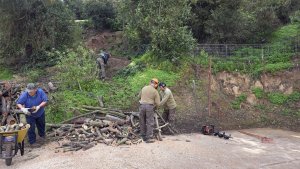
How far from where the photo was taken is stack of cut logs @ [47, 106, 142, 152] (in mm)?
10195

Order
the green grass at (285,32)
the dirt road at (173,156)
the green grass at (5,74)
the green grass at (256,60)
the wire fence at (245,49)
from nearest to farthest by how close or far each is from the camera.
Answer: the dirt road at (173,156) < the green grass at (256,60) < the wire fence at (245,49) < the green grass at (5,74) < the green grass at (285,32)

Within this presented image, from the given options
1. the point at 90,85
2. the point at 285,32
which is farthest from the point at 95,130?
the point at 285,32

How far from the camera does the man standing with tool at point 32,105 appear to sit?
9.56 m

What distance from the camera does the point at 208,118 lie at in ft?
49.3

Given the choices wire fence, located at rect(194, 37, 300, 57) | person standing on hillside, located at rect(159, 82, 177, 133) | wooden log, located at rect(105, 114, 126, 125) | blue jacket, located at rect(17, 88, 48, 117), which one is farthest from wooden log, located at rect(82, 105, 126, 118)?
wire fence, located at rect(194, 37, 300, 57)

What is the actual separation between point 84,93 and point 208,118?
5457mm

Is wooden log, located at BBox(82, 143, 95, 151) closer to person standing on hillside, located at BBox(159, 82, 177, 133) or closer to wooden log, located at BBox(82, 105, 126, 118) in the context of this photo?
wooden log, located at BBox(82, 105, 126, 118)

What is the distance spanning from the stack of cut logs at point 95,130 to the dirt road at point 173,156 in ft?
1.28

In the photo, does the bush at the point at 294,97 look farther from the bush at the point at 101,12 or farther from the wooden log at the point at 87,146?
the bush at the point at 101,12

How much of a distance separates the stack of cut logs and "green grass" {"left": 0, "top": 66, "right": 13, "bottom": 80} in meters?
9.31

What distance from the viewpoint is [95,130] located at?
1099cm

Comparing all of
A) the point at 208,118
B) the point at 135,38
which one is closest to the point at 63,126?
the point at 208,118

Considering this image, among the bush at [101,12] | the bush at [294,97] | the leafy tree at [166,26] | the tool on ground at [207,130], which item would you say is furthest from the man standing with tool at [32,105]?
the bush at [101,12]

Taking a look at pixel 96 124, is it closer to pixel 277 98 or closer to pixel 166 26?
pixel 166 26
